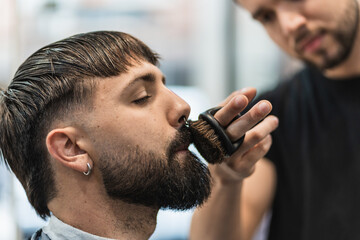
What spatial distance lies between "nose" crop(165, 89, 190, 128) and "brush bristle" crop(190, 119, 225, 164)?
0.11 feet

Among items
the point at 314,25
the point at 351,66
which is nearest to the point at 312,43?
the point at 314,25

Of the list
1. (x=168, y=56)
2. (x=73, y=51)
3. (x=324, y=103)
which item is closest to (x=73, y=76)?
(x=73, y=51)

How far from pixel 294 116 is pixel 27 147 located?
3.48ft

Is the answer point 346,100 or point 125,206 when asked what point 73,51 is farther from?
point 346,100

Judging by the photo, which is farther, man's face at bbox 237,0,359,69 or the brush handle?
man's face at bbox 237,0,359,69

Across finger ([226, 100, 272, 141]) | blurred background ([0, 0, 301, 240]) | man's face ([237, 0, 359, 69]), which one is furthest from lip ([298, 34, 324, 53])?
blurred background ([0, 0, 301, 240])

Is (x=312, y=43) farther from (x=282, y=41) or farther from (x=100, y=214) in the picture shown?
(x=100, y=214)

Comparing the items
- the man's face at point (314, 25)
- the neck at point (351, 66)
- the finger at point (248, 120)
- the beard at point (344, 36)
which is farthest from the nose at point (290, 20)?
the finger at point (248, 120)

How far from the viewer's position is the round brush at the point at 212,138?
109 centimetres

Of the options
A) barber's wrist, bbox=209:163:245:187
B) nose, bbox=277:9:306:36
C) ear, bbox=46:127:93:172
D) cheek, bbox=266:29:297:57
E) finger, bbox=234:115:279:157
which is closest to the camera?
ear, bbox=46:127:93:172

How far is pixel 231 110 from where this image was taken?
1079 millimetres

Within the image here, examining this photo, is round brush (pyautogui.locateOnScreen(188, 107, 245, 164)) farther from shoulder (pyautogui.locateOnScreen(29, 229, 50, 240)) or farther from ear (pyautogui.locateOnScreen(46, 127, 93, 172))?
shoulder (pyautogui.locateOnScreen(29, 229, 50, 240))

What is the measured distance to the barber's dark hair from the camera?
42.3 inches

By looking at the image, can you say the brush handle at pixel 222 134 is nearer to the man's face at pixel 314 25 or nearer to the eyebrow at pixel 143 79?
the eyebrow at pixel 143 79
